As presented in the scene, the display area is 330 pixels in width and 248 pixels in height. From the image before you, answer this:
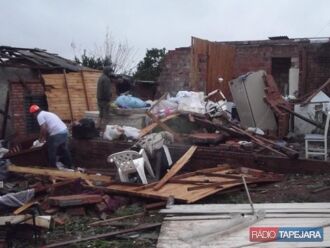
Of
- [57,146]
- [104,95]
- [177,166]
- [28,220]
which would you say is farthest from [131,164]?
[104,95]

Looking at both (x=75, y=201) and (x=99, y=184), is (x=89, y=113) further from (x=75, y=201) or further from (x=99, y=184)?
(x=75, y=201)

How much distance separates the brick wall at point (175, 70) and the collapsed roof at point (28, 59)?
3.26 meters

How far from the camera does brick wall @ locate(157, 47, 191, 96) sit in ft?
57.7

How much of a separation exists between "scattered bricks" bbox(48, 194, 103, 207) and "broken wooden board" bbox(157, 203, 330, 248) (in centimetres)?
140

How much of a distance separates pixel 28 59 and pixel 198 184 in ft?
28.5

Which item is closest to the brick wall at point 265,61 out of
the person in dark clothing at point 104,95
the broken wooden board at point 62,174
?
the person in dark clothing at point 104,95

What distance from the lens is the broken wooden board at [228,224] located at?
5258 millimetres

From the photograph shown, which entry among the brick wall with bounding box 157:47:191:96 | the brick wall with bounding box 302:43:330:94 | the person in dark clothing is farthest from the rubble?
the brick wall with bounding box 302:43:330:94

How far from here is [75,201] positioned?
7.30m

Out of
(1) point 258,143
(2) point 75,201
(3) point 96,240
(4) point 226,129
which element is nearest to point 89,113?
(4) point 226,129

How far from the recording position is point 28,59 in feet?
48.8

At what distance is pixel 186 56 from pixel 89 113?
18.7ft

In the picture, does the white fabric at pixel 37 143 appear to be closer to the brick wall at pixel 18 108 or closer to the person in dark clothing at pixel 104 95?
the person in dark clothing at pixel 104 95

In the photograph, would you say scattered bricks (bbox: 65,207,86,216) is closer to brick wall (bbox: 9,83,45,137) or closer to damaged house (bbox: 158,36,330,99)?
brick wall (bbox: 9,83,45,137)
